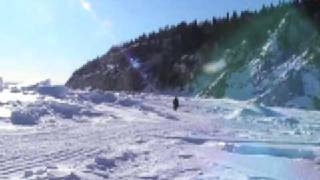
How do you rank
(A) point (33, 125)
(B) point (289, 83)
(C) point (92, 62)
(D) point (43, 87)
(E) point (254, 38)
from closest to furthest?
(A) point (33, 125)
(D) point (43, 87)
(B) point (289, 83)
(E) point (254, 38)
(C) point (92, 62)

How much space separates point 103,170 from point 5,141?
4.84m

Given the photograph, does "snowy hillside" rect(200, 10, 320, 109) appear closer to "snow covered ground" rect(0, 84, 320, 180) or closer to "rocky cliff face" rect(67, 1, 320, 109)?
"rocky cliff face" rect(67, 1, 320, 109)

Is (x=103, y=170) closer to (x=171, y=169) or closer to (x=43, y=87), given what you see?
(x=171, y=169)

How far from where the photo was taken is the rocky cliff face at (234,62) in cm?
8706

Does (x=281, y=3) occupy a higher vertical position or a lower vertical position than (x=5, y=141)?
higher

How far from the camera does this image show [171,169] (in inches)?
519

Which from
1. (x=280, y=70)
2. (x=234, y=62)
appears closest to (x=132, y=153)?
(x=280, y=70)

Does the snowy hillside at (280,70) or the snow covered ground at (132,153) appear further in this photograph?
the snowy hillside at (280,70)

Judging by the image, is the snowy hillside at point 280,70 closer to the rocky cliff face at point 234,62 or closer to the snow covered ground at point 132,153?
the rocky cliff face at point 234,62

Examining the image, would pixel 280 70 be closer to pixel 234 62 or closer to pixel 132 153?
pixel 234 62

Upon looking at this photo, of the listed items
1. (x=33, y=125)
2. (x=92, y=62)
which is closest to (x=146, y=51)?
(x=92, y=62)

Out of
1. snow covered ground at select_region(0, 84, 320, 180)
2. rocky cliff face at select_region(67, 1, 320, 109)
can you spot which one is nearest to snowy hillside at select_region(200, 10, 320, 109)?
rocky cliff face at select_region(67, 1, 320, 109)

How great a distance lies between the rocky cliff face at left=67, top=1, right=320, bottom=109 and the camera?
87062 mm

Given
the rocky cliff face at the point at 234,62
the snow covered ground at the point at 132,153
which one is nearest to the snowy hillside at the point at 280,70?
the rocky cliff face at the point at 234,62
